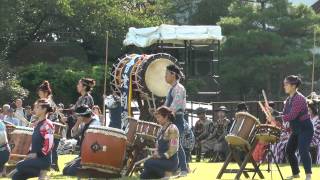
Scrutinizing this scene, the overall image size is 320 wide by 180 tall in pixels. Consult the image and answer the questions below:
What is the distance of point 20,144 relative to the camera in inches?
586

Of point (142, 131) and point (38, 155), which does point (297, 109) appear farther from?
point (38, 155)

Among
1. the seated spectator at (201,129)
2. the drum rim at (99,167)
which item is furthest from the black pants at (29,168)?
the seated spectator at (201,129)

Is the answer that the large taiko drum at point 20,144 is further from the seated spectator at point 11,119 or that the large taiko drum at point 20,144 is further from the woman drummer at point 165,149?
the seated spectator at point 11,119

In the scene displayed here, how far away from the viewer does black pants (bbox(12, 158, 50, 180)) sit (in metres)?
11.3

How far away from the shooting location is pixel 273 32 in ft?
117

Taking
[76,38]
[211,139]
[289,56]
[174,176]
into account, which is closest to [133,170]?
[174,176]

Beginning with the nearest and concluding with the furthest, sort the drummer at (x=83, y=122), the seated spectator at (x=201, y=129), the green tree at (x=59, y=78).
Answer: the drummer at (x=83, y=122) < the seated spectator at (x=201, y=129) < the green tree at (x=59, y=78)

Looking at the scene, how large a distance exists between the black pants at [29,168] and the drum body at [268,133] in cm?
357

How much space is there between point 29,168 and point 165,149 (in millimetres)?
1983

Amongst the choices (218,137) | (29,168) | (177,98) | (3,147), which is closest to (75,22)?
(218,137)

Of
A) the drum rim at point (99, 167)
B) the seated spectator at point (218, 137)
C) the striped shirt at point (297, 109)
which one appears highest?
the striped shirt at point (297, 109)

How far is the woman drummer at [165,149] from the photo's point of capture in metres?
12.0

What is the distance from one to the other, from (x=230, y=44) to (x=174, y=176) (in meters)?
23.3

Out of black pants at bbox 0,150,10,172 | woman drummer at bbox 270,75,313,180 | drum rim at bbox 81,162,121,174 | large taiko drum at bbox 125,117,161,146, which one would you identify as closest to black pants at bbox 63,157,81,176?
drum rim at bbox 81,162,121,174
